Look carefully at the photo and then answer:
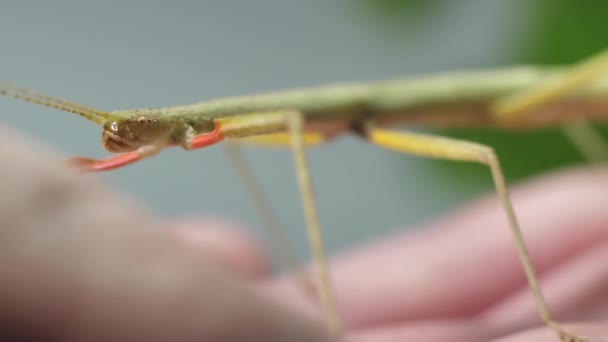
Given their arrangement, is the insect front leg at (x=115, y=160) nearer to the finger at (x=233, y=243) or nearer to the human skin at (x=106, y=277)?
the human skin at (x=106, y=277)

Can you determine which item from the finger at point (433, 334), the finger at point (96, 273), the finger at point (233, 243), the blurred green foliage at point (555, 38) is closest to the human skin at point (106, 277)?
the finger at point (96, 273)

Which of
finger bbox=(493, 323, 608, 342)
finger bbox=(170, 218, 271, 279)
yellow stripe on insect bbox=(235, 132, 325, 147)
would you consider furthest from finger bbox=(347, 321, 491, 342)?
finger bbox=(170, 218, 271, 279)

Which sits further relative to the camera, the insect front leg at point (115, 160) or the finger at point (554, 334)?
the finger at point (554, 334)

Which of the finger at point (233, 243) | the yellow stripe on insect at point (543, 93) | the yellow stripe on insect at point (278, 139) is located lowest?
the yellow stripe on insect at point (278, 139)

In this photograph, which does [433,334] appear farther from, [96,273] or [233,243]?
[233,243]

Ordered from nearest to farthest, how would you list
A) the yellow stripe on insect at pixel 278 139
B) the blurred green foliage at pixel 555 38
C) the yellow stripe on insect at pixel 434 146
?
the yellow stripe on insect at pixel 434 146
the yellow stripe on insect at pixel 278 139
the blurred green foliage at pixel 555 38

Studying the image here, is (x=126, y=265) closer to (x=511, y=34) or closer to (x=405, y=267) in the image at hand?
(x=405, y=267)

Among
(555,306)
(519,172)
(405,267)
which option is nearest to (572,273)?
(555,306)
